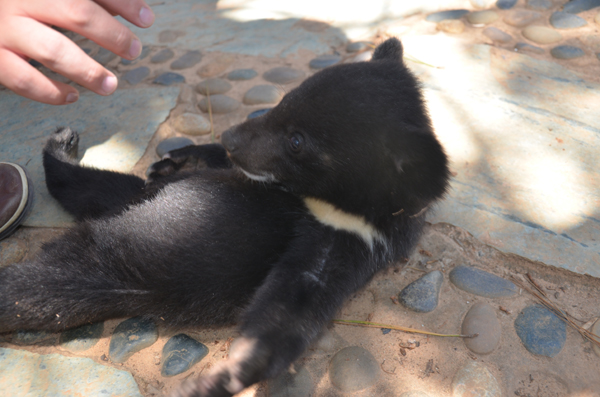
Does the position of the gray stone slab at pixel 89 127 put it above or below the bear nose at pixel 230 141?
below

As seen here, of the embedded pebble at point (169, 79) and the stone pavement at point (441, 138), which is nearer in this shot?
the stone pavement at point (441, 138)

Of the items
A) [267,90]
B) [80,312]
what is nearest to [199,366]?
[80,312]

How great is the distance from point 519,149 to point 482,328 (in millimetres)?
1681

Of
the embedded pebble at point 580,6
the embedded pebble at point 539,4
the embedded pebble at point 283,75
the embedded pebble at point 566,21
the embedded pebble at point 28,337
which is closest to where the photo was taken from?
the embedded pebble at point 28,337

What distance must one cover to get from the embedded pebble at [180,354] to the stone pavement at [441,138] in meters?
0.02

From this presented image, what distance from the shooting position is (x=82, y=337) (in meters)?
2.31

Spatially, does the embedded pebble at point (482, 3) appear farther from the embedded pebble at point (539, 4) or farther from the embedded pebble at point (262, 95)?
the embedded pebble at point (262, 95)

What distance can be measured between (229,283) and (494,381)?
1381mm

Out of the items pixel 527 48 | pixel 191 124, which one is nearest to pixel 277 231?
pixel 191 124

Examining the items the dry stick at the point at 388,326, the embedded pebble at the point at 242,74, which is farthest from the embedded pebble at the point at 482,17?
the dry stick at the point at 388,326

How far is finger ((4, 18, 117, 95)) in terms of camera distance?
2.04 meters

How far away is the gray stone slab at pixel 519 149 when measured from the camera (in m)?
2.79

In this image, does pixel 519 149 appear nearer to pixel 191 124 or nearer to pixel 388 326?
pixel 388 326

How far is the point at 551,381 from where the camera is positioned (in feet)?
6.83
